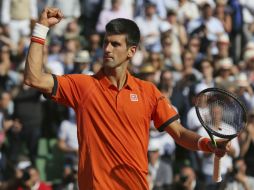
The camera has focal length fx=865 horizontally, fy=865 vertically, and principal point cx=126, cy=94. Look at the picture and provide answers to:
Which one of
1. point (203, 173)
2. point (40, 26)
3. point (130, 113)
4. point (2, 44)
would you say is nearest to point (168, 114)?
A: point (130, 113)

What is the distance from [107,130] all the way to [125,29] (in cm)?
86

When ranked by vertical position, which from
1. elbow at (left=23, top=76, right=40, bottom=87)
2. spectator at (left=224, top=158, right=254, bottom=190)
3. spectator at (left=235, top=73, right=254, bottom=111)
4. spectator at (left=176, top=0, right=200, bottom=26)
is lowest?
spectator at (left=224, top=158, right=254, bottom=190)

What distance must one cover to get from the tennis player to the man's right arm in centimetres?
10

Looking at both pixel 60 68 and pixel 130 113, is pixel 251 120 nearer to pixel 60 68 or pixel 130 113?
pixel 60 68

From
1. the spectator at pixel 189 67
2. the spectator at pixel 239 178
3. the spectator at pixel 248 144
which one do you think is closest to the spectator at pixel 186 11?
the spectator at pixel 189 67

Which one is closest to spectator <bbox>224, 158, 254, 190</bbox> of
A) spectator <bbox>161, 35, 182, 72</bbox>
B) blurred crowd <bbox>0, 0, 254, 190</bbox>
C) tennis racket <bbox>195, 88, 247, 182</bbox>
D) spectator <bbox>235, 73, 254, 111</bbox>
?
blurred crowd <bbox>0, 0, 254, 190</bbox>

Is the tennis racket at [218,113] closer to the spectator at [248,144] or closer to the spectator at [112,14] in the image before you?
the spectator at [248,144]

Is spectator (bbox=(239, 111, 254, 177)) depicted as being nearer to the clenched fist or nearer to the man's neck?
the man's neck

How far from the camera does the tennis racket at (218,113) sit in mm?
6762

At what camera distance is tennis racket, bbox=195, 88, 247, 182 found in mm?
6762

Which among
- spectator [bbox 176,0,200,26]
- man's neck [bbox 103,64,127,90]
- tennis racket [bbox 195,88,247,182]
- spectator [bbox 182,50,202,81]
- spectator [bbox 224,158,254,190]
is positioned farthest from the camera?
spectator [bbox 176,0,200,26]

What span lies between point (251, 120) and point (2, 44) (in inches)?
202

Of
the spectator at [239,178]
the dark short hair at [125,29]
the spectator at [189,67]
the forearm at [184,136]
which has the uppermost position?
the dark short hair at [125,29]

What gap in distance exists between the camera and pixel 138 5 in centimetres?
1847
